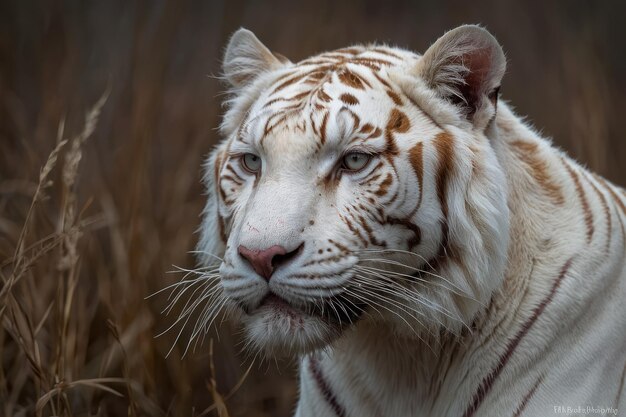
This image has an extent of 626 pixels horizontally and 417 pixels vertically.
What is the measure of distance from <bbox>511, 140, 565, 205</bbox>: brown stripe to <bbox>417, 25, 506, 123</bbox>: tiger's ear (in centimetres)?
20

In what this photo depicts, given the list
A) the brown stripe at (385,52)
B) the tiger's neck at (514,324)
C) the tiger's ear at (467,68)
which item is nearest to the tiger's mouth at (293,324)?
the tiger's neck at (514,324)

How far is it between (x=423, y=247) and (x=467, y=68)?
15.4 inches

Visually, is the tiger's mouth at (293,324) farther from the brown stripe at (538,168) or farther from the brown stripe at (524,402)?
the brown stripe at (538,168)

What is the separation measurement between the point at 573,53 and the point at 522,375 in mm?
2960

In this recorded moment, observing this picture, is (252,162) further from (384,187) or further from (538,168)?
(538,168)

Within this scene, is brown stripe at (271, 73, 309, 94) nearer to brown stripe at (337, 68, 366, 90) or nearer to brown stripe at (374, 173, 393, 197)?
brown stripe at (337, 68, 366, 90)

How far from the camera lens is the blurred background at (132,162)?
8.80 feet

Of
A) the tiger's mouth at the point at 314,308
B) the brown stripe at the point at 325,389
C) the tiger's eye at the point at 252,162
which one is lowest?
the brown stripe at the point at 325,389

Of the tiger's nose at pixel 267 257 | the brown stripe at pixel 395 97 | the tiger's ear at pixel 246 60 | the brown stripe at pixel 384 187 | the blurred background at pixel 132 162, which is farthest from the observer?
the blurred background at pixel 132 162

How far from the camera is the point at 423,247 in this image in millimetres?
1743

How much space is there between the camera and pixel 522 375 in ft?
5.77

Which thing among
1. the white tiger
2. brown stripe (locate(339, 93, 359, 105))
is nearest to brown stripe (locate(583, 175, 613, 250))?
the white tiger

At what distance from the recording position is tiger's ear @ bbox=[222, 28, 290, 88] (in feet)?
7.03

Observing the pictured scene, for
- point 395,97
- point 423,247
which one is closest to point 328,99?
point 395,97
